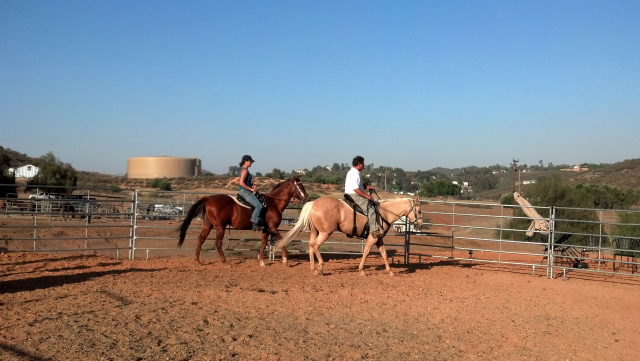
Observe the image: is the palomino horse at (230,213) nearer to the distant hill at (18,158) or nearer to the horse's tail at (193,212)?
the horse's tail at (193,212)

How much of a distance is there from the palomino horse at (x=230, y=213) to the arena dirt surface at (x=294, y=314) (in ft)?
2.49

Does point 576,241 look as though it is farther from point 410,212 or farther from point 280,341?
point 280,341

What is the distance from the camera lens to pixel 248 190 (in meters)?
10.3

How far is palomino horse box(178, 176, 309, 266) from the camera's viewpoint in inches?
400

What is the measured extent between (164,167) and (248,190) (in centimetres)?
6874

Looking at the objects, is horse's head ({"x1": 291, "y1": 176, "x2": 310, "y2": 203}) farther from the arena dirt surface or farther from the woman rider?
the arena dirt surface

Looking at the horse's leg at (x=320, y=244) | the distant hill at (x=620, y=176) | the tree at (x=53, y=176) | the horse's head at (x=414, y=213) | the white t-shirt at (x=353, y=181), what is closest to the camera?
the horse's leg at (x=320, y=244)

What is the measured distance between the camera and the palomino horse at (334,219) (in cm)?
927

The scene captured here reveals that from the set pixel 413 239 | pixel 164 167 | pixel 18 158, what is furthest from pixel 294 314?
pixel 18 158

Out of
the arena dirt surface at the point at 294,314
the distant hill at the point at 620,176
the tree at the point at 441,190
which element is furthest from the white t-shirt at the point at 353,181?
the distant hill at the point at 620,176

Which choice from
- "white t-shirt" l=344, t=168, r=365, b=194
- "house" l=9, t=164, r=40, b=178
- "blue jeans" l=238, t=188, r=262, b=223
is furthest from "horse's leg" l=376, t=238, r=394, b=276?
"house" l=9, t=164, r=40, b=178

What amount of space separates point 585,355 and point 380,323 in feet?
7.50

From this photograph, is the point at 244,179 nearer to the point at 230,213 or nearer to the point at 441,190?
the point at 230,213

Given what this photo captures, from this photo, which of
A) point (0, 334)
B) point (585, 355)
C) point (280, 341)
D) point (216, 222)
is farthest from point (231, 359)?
point (216, 222)
